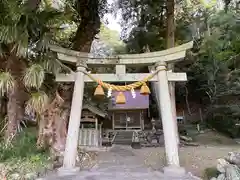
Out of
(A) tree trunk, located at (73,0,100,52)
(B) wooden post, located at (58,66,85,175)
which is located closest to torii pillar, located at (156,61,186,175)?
(B) wooden post, located at (58,66,85,175)

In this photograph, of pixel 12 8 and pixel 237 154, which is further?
pixel 12 8

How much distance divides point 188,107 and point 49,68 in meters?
14.1

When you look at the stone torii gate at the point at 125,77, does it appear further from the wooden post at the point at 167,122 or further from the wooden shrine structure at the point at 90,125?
the wooden shrine structure at the point at 90,125

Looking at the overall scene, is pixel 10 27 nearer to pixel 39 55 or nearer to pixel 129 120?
pixel 39 55

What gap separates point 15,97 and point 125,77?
2.64 m

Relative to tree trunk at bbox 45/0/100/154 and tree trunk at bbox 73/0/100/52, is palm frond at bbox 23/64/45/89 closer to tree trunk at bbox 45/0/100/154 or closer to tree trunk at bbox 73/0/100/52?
tree trunk at bbox 45/0/100/154

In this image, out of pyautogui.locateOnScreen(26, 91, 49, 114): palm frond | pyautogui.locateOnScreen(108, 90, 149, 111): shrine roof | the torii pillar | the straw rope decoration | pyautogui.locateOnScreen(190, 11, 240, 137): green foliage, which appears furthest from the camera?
pyautogui.locateOnScreen(108, 90, 149, 111): shrine roof

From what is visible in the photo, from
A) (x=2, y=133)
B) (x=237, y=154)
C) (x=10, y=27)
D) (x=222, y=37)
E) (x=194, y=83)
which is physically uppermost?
(x=222, y=37)

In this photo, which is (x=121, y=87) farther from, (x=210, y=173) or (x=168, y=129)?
(x=210, y=173)

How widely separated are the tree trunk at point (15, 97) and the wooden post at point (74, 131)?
137cm

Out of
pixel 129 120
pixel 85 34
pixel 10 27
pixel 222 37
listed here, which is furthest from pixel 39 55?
pixel 222 37

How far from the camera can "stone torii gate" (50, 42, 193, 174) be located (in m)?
4.88

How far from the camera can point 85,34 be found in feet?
23.2

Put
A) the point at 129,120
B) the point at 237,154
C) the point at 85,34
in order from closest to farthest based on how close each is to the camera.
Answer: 1. the point at 237,154
2. the point at 85,34
3. the point at 129,120
